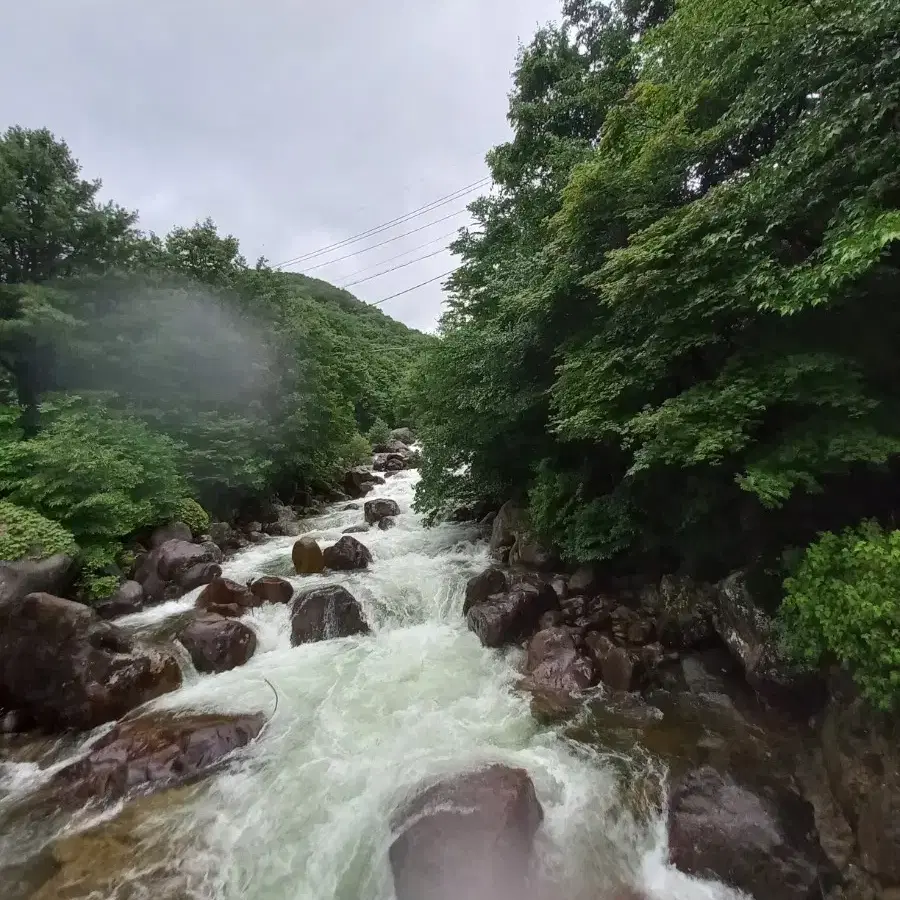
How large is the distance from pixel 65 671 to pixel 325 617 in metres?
3.50

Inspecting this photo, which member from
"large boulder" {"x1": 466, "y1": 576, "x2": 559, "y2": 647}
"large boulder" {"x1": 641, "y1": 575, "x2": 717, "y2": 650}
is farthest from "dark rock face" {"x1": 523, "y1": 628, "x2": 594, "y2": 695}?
"large boulder" {"x1": 641, "y1": 575, "x2": 717, "y2": 650}

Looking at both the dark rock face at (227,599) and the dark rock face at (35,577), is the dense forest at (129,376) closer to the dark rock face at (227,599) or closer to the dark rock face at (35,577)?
the dark rock face at (35,577)

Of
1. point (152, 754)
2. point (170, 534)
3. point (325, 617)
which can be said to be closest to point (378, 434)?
point (170, 534)

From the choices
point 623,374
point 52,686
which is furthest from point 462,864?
point 52,686

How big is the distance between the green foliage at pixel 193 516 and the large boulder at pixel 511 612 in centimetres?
794

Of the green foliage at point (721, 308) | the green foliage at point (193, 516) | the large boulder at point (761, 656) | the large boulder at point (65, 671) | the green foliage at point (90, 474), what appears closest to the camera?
the green foliage at point (721, 308)

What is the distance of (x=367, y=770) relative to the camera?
512cm

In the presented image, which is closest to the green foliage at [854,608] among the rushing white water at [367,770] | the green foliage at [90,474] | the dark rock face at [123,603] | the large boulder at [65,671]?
the rushing white water at [367,770]

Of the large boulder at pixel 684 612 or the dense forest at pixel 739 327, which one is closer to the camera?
the dense forest at pixel 739 327

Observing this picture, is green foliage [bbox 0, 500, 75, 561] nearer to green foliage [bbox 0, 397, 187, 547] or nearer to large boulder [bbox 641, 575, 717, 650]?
green foliage [bbox 0, 397, 187, 547]

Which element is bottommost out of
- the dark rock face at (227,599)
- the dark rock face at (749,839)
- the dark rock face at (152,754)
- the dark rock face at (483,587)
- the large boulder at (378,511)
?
the dark rock face at (749,839)

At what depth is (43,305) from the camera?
11.5 m

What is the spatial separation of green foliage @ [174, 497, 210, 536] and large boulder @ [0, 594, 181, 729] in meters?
5.13

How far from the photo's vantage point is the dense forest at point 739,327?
397 cm
